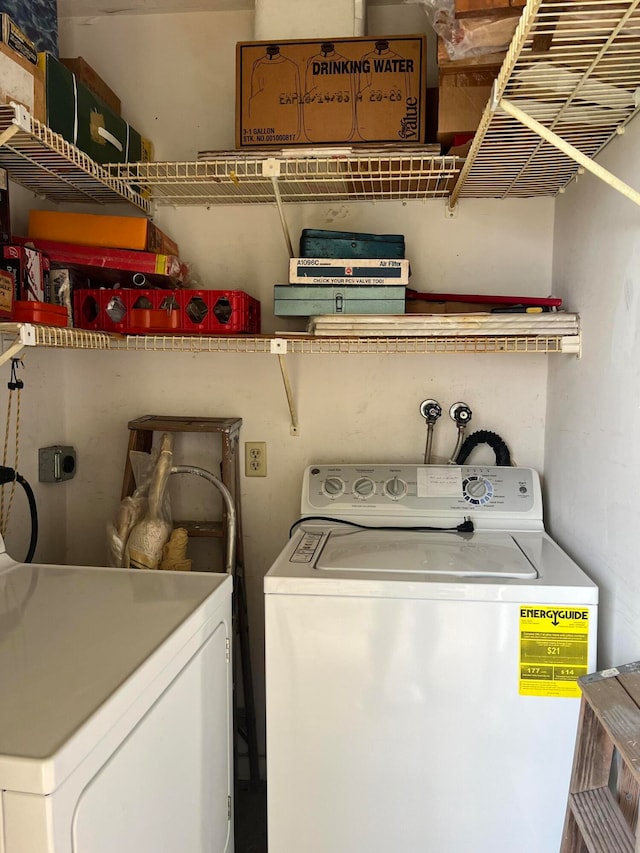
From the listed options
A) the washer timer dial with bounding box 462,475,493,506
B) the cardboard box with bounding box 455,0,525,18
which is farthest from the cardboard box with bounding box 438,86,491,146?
the washer timer dial with bounding box 462,475,493,506

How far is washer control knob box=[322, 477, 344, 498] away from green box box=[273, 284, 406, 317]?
0.48 metres

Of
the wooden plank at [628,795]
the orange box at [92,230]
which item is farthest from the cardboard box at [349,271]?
the wooden plank at [628,795]

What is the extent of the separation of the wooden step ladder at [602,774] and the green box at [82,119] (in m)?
1.58

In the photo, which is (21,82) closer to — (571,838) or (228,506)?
(228,506)

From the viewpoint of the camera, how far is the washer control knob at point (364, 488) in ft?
5.57

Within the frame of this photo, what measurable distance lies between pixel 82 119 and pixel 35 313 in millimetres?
506

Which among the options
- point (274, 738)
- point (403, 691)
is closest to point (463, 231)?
point (403, 691)

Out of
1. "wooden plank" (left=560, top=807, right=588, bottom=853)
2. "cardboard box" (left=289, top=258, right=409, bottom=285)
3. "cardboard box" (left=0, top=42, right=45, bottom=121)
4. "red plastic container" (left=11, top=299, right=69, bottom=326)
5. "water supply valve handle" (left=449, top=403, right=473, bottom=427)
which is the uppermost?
"cardboard box" (left=0, top=42, right=45, bottom=121)

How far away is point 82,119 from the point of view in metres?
1.45

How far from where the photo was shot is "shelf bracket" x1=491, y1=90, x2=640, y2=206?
1.01 m

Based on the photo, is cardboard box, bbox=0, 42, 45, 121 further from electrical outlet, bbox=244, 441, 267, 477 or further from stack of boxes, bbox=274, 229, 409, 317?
electrical outlet, bbox=244, 441, 267, 477

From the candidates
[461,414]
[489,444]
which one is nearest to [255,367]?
[461,414]

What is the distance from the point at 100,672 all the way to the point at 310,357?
116cm

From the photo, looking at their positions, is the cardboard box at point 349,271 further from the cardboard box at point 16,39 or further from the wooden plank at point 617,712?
the wooden plank at point 617,712
